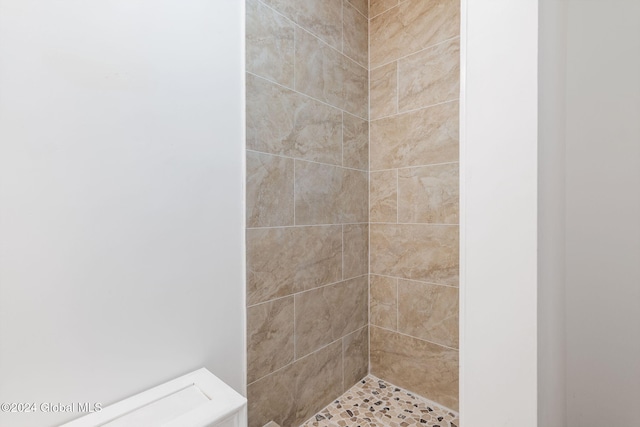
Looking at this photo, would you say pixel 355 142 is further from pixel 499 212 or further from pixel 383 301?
pixel 499 212

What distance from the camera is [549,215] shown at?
2.18 feet

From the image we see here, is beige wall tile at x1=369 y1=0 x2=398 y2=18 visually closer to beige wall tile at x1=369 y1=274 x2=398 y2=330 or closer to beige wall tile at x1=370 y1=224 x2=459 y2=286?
beige wall tile at x1=370 y1=224 x2=459 y2=286

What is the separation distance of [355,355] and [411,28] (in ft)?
5.87

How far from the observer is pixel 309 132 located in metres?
1.29

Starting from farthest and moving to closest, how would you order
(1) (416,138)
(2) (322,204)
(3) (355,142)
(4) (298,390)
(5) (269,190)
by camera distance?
(3) (355,142) → (1) (416,138) → (2) (322,204) → (4) (298,390) → (5) (269,190)

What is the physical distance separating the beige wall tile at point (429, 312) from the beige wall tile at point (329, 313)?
0.73 ft

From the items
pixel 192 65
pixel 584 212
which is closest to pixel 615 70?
pixel 584 212

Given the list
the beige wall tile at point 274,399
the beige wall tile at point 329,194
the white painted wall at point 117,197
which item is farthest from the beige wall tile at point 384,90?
the beige wall tile at point 274,399

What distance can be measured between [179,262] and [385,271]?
1.09 metres

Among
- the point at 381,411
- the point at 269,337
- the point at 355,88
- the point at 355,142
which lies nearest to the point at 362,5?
the point at 355,88

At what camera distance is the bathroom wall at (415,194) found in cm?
134

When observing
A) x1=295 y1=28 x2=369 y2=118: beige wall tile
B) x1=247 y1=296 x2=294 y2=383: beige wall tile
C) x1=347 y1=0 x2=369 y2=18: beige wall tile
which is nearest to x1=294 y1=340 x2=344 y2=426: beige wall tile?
x1=247 y1=296 x2=294 y2=383: beige wall tile

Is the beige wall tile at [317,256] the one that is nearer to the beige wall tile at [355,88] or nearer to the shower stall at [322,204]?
the shower stall at [322,204]

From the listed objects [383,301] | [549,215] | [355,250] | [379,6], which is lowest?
[383,301]
